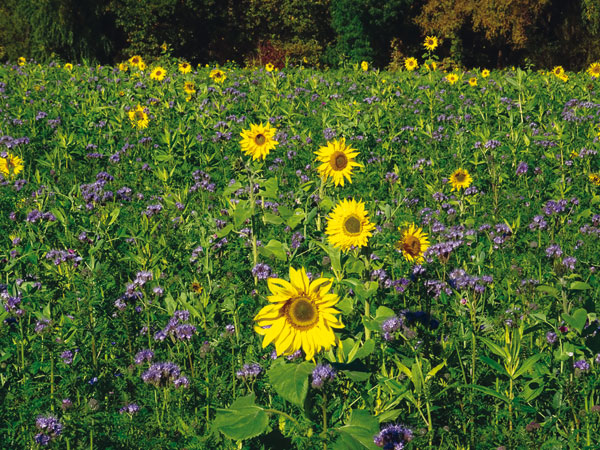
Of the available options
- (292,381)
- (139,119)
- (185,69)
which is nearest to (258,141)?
(292,381)

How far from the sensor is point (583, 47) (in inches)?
1196

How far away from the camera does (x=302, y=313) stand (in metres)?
1.75

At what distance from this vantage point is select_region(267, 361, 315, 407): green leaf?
65.5 inches

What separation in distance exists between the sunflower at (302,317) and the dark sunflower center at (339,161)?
1760 mm

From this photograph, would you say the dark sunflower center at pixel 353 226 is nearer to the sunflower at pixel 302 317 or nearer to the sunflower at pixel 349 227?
the sunflower at pixel 349 227

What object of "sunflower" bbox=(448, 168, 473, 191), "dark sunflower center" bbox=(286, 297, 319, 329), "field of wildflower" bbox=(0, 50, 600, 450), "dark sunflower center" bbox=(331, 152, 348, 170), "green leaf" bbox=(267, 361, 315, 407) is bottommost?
"field of wildflower" bbox=(0, 50, 600, 450)

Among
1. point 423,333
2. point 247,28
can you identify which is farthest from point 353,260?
point 247,28

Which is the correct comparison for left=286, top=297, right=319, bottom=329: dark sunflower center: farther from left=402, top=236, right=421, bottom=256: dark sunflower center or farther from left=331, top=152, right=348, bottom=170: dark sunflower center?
left=331, top=152, right=348, bottom=170: dark sunflower center

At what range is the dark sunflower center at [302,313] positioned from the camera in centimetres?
175

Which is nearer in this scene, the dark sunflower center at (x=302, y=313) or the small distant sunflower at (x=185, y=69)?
the dark sunflower center at (x=302, y=313)

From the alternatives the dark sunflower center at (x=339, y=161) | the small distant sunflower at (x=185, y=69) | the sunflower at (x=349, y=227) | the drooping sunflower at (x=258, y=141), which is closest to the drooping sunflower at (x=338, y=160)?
the dark sunflower center at (x=339, y=161)

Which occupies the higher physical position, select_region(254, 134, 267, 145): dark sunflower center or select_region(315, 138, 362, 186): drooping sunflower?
select_region(254, 134, 267, 145): dark sunflower center

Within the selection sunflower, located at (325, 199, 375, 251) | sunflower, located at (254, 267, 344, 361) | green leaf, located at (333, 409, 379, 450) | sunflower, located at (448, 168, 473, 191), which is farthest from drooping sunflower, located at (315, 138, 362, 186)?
green leaf, located at (333, 409, 379, 450)

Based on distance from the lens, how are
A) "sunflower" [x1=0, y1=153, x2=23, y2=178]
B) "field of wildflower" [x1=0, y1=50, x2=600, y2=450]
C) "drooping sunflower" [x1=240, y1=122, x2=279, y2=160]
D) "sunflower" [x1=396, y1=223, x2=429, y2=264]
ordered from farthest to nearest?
"sunflower" [x1=0, y1=153, x2=23, y2=178] → "drooping sunflower" [x1=240, y1=122, x2=279, y2=160] → "sunflower" [x1=396, y1=223, x2=429, y2=264] → "field of wildflower" [x1=0, y1=50, x2=600, y2=450]
